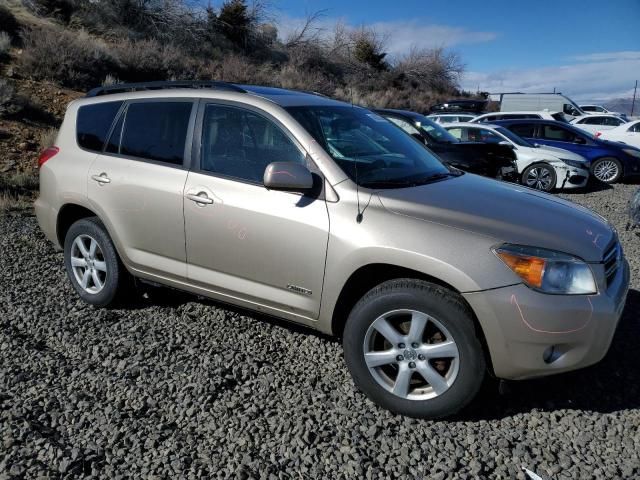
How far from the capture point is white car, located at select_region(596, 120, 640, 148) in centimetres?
1627

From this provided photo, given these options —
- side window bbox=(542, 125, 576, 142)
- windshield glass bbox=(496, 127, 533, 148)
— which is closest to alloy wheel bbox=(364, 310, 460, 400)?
windshield glass bbox=(496, 127, 533, 148)

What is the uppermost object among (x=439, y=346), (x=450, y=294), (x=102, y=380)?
(x=450, y=294)

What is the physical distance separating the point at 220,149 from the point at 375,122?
1.26 m

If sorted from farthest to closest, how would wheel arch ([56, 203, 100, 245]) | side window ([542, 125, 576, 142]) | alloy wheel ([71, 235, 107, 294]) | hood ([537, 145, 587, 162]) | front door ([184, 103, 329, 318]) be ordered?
1. side window ([542, 125, 576, 142])
2. hood ([537, 145, 587, 162])
3. wheel arch ([56, 203, 100, 245])
4. alloy wheel ([71, 235, 107, 294])
5. front door ([184, 103, 329, 318])

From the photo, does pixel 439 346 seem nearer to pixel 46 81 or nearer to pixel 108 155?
pixel 108 155

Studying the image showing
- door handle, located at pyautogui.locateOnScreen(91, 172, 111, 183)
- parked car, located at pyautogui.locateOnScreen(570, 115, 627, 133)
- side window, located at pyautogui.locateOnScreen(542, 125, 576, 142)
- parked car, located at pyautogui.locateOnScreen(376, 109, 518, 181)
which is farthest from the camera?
parked car, located at pyautogui.locateOnScreen(570, 115, 627, 133)

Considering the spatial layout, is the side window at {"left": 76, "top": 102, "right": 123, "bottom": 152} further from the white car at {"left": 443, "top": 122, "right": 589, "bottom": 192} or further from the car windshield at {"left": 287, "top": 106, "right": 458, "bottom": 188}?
the white car at {"left": 443, "top": 122, "right": 589, "bottom": 192}

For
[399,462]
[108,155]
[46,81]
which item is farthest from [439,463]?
[46,81]

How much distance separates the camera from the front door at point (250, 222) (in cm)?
325

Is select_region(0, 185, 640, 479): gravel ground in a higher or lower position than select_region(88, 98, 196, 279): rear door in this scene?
lower

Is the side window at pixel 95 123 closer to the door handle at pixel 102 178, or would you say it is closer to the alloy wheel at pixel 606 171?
the door handle at pixel 102 178

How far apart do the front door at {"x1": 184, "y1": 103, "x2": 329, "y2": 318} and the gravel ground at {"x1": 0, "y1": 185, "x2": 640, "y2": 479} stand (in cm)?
51

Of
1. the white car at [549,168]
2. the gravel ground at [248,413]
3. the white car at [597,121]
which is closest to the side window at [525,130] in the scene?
the white car at [549,168]

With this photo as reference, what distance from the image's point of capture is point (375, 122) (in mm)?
4223
